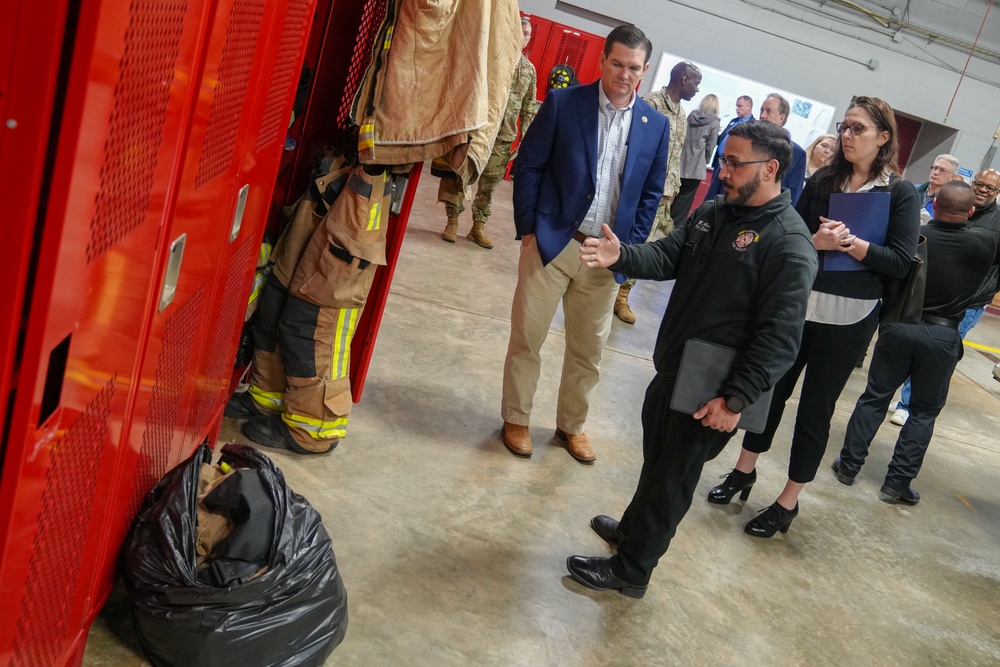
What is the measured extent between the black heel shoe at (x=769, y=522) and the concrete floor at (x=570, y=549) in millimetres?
38

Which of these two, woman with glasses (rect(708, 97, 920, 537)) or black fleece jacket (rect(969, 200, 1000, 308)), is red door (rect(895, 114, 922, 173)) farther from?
woman with glasses (rect(708, 97, 920, 537))

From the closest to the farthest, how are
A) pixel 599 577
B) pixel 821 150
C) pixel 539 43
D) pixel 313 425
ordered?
pixel 599 577, pixel 313 425, pixel 821 150, pixel 539 43

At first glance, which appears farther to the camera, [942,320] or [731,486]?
[942,320]

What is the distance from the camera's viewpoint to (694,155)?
6.31m

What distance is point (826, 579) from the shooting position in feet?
11.1

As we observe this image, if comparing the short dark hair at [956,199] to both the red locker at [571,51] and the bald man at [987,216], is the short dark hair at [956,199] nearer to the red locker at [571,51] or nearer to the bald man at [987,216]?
the bald man at [987,216]

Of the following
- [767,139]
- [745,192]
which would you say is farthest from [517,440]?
[767,139]

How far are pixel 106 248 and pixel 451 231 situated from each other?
5.70m

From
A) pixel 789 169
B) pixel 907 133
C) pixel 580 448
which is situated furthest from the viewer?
pixel 907 133

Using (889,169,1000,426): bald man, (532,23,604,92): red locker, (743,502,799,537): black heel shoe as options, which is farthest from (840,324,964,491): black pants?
(532,23,604,92): red locker

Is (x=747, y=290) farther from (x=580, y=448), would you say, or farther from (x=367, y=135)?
(x=580, y=448)

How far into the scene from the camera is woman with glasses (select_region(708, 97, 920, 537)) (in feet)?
9.93

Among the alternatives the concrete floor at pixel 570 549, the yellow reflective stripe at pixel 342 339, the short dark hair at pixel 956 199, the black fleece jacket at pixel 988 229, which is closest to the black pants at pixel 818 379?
the concrete floor at pixel 570 549

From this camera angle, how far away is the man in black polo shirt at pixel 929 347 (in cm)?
402
